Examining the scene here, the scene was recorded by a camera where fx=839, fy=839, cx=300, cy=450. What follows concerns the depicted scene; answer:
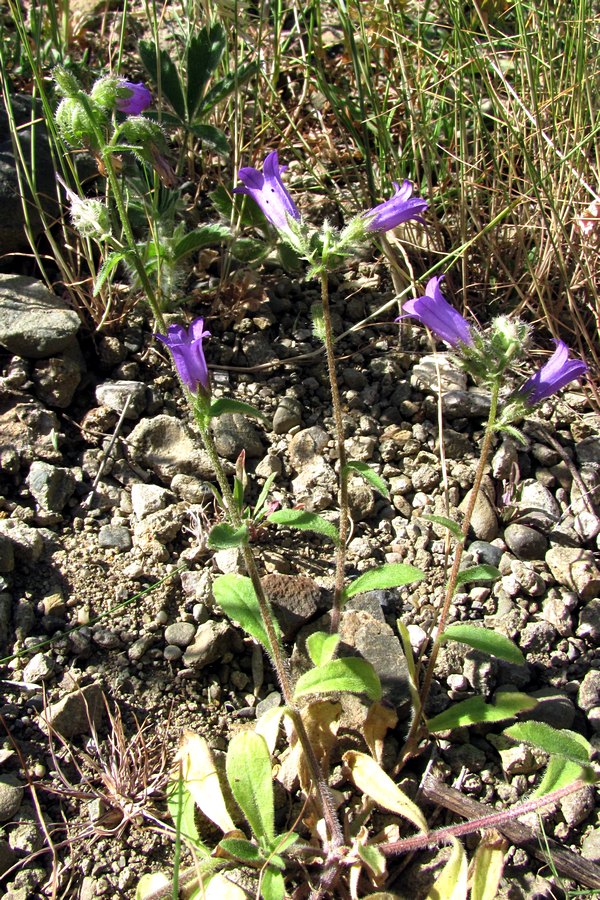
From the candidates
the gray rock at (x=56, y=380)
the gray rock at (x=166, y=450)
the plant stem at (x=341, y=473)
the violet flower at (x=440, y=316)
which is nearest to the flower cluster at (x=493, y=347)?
the violet flower at (x=440, y=316)

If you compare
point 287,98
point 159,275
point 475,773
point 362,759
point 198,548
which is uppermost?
point 287,98

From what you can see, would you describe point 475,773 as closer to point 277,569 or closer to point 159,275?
point 277,569

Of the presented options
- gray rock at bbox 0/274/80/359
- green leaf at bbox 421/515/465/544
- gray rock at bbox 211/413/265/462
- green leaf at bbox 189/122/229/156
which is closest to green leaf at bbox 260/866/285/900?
green leaf at bbox 421/515/465/544

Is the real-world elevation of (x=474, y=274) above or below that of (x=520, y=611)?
above

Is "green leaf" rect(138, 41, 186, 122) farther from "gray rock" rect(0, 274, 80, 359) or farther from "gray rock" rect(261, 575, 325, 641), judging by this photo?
"gray rock" rect(261, 575, 325, 641)

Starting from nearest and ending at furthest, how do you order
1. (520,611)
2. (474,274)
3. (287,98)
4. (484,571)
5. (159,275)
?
1. (484,571)
2. (520,611)
3. (159,275)
4. (474,274)
5. (287,98)

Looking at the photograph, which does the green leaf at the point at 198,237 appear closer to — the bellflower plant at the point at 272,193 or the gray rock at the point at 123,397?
the gray rock at the point at 123,397

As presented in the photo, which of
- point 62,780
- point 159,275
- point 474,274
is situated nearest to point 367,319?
point 474,274

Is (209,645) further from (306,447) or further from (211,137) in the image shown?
(211,137)
